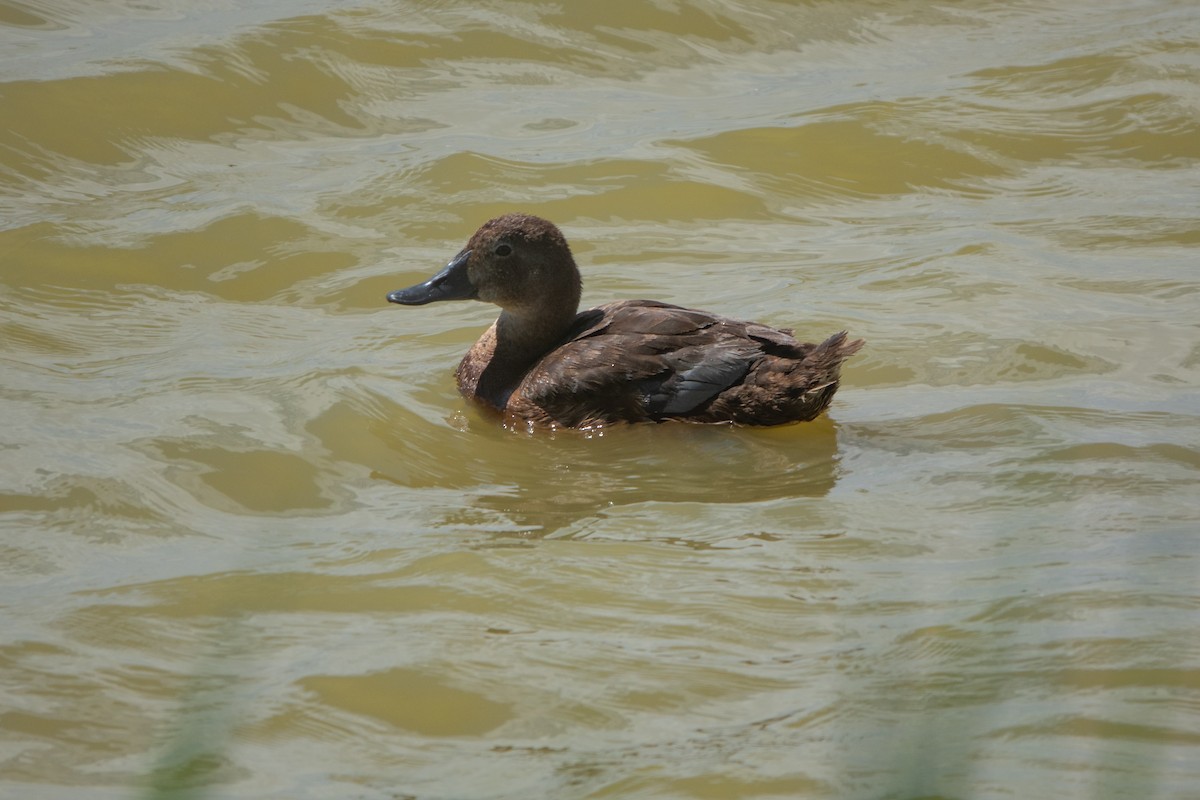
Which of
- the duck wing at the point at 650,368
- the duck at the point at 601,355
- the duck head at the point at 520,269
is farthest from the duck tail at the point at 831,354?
the duck head at the point at 520,269

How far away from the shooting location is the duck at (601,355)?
639 cm

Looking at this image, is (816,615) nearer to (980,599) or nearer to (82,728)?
(980,599)

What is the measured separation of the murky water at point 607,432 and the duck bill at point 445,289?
36cm

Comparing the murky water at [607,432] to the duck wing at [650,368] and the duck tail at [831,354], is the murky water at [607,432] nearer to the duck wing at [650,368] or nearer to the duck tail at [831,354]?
the duck wing at [650,368]

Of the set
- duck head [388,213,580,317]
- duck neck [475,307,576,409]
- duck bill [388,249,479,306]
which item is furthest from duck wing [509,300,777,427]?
duck bill [388,249,479,306]

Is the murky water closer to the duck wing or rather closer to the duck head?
the duck wing

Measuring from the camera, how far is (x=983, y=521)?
540 centimetres

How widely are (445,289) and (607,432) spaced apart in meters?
1.32

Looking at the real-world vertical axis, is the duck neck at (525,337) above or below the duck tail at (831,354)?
below

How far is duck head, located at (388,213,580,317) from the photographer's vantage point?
7168 mm

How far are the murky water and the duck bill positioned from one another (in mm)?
360

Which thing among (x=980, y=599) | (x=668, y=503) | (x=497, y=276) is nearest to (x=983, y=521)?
(x=980, y=599)

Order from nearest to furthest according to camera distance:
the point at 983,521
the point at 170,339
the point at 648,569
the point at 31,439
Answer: the point at 648,569
the point at 983,521
the point at 31,439
the point at 170,339

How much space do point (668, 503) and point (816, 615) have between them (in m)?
1.16
